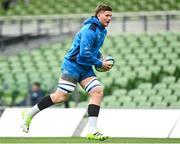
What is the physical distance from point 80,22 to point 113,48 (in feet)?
7.67

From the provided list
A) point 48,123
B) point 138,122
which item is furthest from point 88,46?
point 48,123

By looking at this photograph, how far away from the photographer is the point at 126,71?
17.1 m

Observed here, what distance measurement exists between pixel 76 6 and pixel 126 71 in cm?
676

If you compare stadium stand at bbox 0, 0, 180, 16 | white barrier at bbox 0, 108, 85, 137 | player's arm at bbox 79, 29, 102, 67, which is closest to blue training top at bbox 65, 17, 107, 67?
player's arm at bbox 79, 29, 102, 67

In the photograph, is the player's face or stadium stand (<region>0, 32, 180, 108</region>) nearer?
the player's face

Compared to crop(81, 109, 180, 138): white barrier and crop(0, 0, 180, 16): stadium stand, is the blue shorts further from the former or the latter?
crop(0, 0, 180, 16): stadium stand

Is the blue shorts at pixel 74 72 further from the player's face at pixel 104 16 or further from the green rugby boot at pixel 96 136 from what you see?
the green rugby boot at pixel 96 136

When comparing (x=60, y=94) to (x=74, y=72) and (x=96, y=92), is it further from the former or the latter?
(x=96, y=92)

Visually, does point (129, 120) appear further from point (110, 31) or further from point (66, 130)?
point (110, 31)

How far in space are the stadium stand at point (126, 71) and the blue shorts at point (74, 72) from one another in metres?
4.24

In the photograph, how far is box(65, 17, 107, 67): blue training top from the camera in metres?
9.88

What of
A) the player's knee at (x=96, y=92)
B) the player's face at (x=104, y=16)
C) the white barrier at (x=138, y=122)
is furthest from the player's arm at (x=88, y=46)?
the white barrier at (x=138, y=122)

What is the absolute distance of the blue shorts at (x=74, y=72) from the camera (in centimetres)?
1012

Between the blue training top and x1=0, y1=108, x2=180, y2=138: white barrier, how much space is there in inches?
75.3
